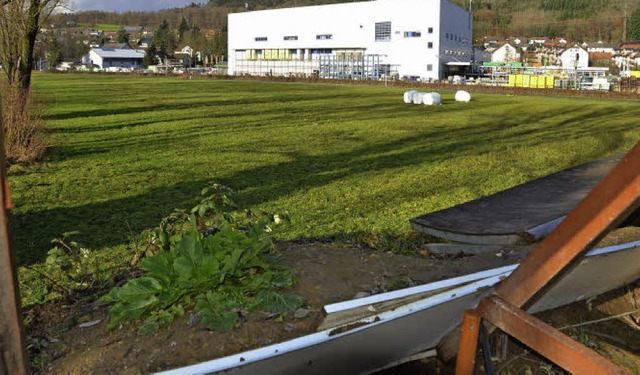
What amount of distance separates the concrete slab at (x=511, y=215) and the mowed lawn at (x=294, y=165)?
37 centimetres

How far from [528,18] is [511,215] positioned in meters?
158

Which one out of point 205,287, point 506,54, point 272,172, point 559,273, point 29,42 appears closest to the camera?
point 559,273

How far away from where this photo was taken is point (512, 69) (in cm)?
5834

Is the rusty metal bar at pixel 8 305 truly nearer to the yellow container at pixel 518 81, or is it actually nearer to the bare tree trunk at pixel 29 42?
the bare tree trunk at pixel 29 42

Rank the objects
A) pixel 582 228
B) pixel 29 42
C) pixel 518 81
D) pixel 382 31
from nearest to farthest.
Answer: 1. pixel 582 228
2. pixel 29 42
3. pixel 518 81
4. pixel 382 31

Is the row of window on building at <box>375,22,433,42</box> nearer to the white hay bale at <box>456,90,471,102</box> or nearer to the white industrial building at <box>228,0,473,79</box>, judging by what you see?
the white industrial building at <box>228,0,473,79</box>

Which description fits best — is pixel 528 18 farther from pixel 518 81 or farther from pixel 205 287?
pixel 205 287

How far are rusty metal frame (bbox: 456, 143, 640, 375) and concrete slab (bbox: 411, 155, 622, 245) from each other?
2.10 metres

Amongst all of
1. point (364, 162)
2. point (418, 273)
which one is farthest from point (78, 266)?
point (364, 162)

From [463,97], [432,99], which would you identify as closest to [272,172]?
[432,99]

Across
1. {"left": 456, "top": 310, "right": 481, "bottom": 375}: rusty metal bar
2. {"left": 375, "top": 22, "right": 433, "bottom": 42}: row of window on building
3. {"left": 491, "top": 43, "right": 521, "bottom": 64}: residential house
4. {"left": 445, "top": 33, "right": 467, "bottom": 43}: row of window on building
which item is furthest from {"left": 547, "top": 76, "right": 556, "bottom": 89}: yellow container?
{"left": 491, "top": 43, "right": 521, "bottom": 64}: residential house

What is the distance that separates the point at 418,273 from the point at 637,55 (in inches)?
4435

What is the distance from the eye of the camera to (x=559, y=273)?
5.80 ft

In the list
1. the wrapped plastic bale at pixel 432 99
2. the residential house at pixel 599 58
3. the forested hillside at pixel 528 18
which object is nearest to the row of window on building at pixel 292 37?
the wrapped plastic bale at pixel 432 99
